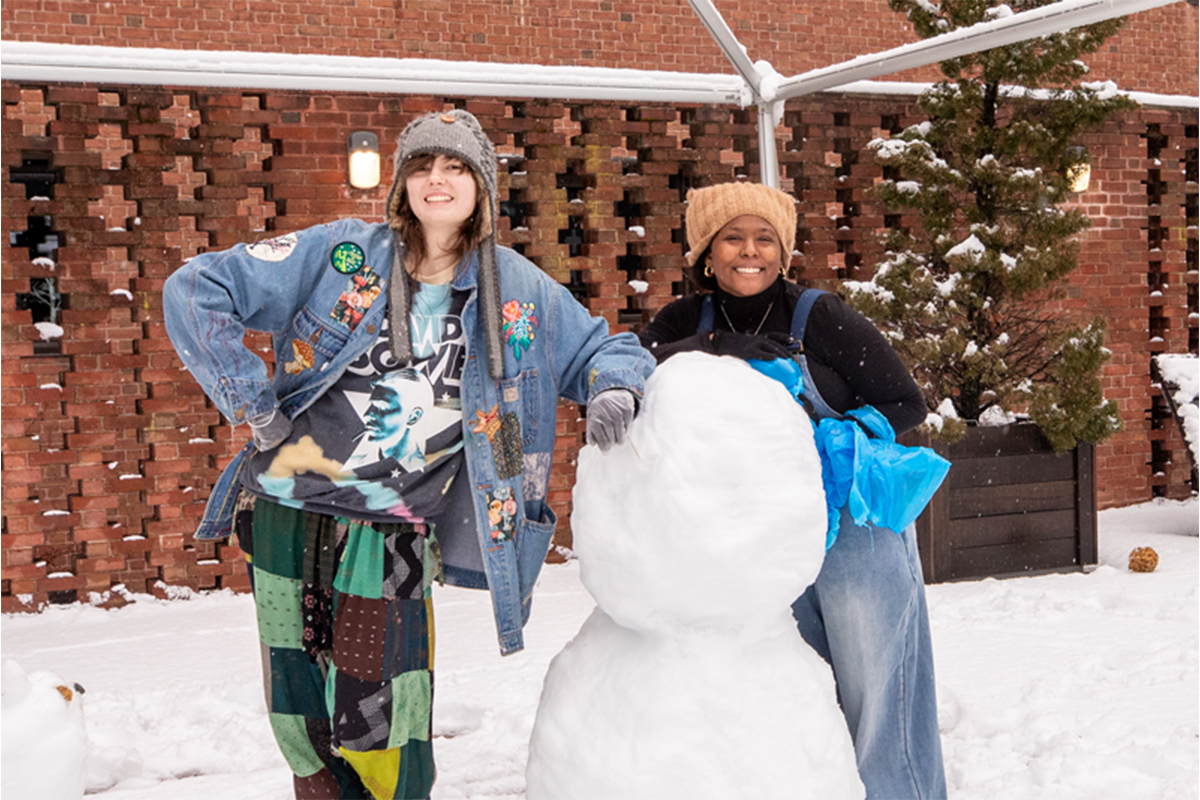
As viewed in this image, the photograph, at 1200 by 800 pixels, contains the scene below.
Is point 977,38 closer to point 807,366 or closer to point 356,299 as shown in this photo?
point 807,366

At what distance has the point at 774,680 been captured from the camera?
1.76m

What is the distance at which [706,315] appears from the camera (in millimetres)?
2422

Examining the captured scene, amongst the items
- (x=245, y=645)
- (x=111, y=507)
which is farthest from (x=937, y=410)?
(x=111, y=507)

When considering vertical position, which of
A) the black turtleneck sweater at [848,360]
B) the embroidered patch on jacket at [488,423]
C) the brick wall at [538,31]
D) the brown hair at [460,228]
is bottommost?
the embroidered patch on jacket at [488,423]

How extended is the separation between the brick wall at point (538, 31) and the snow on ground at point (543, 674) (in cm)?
356

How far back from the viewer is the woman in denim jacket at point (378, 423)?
6.70 feet

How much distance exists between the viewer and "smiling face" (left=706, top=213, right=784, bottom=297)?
2.33 m

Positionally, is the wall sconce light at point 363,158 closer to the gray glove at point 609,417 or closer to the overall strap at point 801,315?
the overall strap at point 801,315

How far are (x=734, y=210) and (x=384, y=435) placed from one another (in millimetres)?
901

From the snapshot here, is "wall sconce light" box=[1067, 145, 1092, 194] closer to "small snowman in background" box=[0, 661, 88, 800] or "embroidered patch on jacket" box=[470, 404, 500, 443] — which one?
"embroidered patch on jacket" box=[470, 404, 500, 443]

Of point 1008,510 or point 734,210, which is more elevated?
point 734,210

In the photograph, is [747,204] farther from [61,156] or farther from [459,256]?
[61,156]

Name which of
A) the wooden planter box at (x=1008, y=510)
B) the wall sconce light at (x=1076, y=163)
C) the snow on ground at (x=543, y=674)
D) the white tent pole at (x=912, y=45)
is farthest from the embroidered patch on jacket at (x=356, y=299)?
the wall sconce light at (x=1076, y=163)

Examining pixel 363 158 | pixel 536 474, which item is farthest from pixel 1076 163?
pixel 536 474
